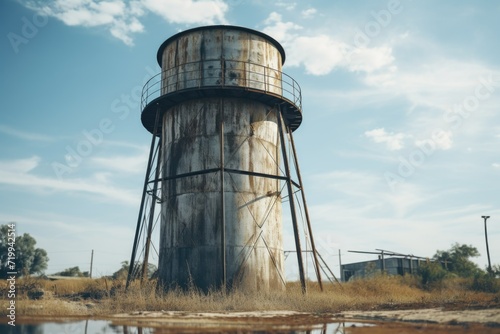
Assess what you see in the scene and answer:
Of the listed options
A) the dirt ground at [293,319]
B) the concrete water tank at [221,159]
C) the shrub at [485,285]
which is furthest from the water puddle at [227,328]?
the shrub at [485,285]

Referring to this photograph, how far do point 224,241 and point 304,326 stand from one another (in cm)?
656

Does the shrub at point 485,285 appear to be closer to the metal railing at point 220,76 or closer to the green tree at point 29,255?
the metal railing at point 220,76

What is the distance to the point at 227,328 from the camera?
816 cm

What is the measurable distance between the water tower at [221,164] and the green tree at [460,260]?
80.7 ft

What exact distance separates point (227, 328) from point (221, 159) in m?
8.20

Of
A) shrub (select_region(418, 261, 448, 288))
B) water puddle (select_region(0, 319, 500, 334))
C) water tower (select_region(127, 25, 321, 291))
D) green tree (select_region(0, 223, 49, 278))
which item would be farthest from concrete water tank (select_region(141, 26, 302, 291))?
green tree (select_region(0, 223, 49, 278))

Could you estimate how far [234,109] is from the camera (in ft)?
56.0

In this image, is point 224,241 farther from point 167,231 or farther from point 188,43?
point 188,43

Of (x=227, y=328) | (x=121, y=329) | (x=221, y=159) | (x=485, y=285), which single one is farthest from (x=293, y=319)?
(x=485, y=285)

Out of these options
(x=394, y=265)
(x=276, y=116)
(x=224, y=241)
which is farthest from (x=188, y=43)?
(x=394, y=265)

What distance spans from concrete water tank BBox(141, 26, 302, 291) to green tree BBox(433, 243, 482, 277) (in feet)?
81.3

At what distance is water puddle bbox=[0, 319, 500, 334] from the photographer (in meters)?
7.74

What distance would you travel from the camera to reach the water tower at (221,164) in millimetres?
15648

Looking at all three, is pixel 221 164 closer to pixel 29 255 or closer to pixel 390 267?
pixel 390 267
